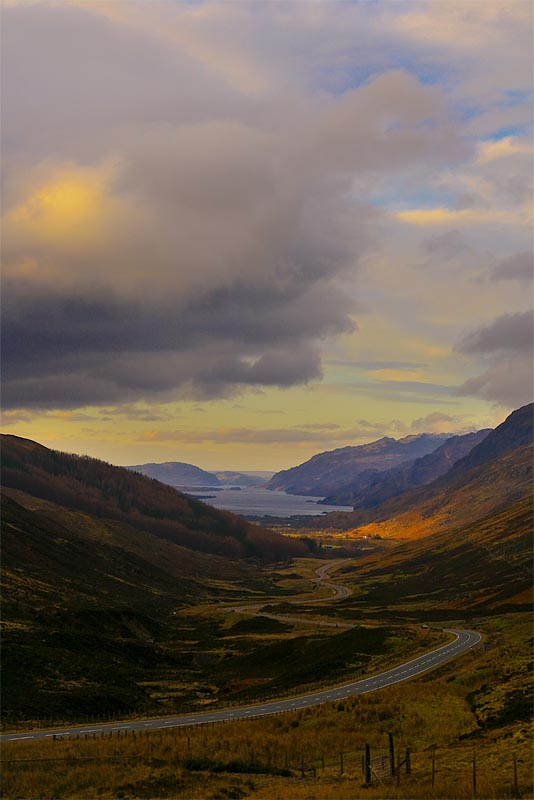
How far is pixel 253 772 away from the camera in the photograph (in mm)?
42406

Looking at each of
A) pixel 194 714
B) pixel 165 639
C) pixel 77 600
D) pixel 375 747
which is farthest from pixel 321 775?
pixel 77 600

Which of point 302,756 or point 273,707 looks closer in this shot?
point 302,756

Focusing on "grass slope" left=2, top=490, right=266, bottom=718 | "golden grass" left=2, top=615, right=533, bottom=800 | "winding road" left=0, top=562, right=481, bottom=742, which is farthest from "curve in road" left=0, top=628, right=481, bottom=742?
"grass slope" left=2, top=490, right=266, bottom=718

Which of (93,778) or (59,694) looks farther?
(59,694)

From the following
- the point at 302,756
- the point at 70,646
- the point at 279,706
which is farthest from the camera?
the point at 70,646

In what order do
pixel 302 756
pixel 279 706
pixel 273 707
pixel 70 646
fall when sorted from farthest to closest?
pixel 70 646 → pixel 279 706 → pixel 273 707 → pixel 302 756

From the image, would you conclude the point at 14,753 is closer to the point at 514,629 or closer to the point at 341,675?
the point at 341,675

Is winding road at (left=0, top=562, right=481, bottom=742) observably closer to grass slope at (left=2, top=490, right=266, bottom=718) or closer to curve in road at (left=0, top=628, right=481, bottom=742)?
curve in road at (left=0, top=628, right=481, bottom=742)

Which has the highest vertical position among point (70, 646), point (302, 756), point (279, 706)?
point (302, 756)

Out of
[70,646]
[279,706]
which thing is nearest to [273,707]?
[279,706]

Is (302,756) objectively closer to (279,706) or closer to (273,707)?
(273,707)

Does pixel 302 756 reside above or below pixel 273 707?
above

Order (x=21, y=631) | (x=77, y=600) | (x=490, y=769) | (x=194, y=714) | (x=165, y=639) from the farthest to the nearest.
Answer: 1. (x=77, y=600)
2. (x=165, y=639)
3. (x=21, y=631)
4. (x=194, y=714)
5. (x=490, y=769)

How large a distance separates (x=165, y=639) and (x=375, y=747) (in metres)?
110
